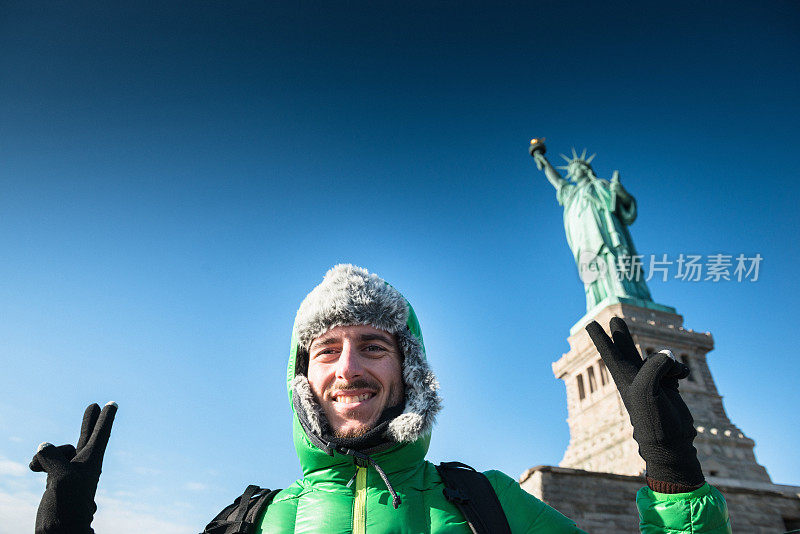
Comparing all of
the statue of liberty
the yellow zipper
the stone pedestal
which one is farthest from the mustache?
the statue of liberty

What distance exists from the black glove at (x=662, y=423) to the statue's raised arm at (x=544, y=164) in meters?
27.6

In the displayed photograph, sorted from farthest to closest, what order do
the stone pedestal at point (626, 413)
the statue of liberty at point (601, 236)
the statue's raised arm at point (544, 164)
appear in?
1. the statue's raised arm at point (544, 164)
2. the statue of liberty at point (601, 236)
3. the stone pedestal at point (626, 413)

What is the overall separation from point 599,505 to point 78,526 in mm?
12127

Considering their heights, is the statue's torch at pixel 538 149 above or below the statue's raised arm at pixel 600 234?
above

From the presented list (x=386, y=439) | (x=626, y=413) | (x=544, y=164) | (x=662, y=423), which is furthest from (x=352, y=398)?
(x=544, y=164)

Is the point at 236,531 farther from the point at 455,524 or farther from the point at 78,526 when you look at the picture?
the point at 455,524

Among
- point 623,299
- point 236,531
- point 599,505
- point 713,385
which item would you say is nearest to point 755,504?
point 599,505

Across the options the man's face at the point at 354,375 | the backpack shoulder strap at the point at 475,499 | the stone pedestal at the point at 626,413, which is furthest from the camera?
the stone pedestal at the point at 626,413

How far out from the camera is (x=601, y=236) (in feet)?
80.0

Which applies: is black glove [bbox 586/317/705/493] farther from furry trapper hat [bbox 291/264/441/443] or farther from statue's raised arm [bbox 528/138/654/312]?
statue's raised arm [bbox 528/138/654/312]

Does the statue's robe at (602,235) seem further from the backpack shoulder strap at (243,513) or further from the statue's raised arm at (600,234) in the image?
the backpack shoulder strap at (243,513)

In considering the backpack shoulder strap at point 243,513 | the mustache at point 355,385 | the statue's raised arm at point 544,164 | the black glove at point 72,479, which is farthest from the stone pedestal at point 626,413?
the black glove at point 72,479

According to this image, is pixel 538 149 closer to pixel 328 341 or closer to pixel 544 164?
pixel 544 164

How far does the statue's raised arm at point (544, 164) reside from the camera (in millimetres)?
28984
